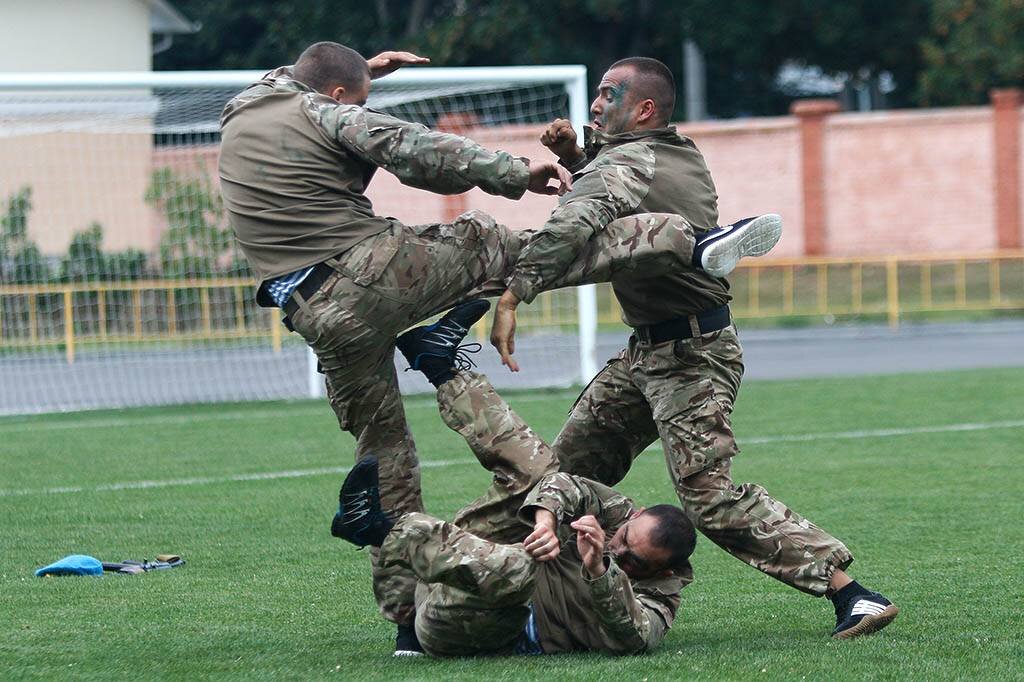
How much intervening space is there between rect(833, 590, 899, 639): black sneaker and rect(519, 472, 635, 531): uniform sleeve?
0.89 meters

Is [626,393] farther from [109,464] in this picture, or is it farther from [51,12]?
[51,12]

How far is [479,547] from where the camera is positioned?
17.4ft

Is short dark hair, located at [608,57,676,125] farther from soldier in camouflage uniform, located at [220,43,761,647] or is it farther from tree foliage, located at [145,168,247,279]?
tree foliage, located at [145,168,247,279]

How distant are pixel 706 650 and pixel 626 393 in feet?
3.77

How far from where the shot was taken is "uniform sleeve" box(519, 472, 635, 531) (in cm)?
540

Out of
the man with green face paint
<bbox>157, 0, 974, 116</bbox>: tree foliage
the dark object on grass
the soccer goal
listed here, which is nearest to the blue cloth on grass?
the dark object on grass

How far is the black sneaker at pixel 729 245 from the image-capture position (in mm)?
5570

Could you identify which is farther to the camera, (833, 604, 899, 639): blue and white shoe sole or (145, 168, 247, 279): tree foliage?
(145, 168, 247, 279): tree foliage

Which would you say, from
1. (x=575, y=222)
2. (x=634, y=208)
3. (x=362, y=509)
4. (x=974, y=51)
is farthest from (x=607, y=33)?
(x=362, y=509)

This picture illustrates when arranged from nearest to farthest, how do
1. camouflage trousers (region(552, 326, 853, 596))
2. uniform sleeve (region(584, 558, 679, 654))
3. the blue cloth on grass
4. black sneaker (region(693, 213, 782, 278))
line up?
uniform sleeve (region(584, 558, 679, 654)) < black sneaker (region(693, 213, 782, 278)) < camouflage trousers (region(552, 326, 853, 596)) < the blue cloth on grass

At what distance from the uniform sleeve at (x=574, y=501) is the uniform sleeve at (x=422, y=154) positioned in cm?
106

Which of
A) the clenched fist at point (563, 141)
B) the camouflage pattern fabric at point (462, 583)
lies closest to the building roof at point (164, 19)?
the clenched fist at point (563, 141)

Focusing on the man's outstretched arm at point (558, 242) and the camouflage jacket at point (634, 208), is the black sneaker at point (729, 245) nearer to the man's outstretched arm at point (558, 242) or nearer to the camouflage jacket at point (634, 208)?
the camouflage jacket at point (634, 208)

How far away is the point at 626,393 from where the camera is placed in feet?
20.1
